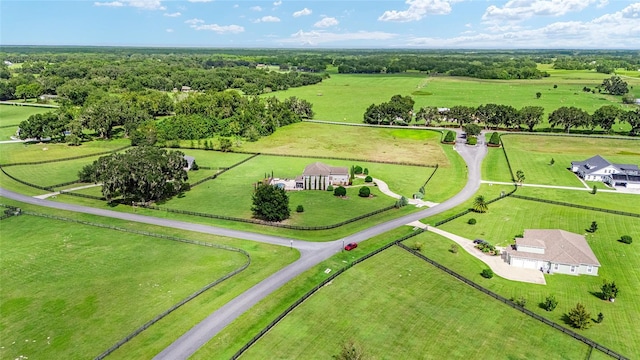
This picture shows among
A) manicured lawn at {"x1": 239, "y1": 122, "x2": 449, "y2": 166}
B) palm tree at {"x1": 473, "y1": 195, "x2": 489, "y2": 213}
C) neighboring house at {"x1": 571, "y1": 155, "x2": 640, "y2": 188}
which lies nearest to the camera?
palm tree at {"x1": 473, "y1": 195, "x2": 489, "y2": 213}

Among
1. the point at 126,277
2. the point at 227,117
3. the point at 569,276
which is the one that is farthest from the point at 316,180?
the point at 227,117

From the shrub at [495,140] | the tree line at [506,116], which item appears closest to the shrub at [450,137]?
the shrub at [495,140]

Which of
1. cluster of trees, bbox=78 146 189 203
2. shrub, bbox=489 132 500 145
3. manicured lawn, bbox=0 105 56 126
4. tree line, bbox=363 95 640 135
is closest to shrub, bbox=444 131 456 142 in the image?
shrub, bbox=489 132 500 145

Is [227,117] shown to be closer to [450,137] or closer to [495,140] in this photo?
[450,137]

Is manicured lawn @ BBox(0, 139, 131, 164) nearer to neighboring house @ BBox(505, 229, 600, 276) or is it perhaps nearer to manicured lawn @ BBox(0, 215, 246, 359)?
manicured lawn @ BBox(0, 215, 246, 359)

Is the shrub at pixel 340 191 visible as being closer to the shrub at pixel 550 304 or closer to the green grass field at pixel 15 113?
the shrub at pixel 550 304

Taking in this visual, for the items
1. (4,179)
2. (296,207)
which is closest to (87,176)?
(4,179)
